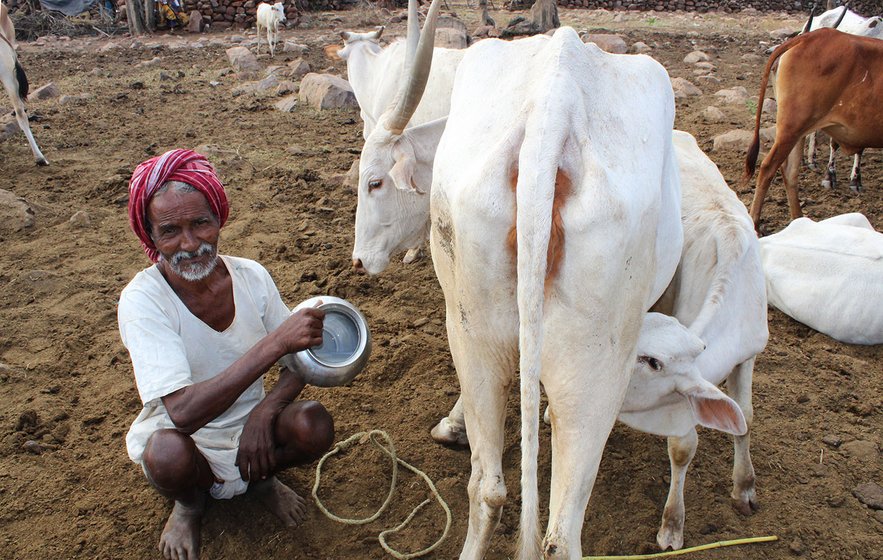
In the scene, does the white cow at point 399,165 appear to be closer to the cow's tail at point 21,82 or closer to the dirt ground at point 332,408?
the dirt ground at point 332,408

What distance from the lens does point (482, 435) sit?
2250mm

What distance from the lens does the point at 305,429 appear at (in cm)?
258

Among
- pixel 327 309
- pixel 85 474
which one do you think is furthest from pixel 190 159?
pixel 85 474

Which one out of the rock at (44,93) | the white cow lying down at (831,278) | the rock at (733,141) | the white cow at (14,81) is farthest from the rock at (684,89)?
the rock at (44,93)

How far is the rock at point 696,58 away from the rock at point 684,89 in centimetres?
182

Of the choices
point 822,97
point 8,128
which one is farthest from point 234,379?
point 8,128

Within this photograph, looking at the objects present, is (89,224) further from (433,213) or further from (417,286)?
(433,213)

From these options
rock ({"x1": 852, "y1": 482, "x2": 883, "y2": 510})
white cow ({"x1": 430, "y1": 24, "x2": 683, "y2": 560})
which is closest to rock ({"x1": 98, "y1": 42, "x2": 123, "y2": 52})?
white cow ({"x1": 430, "y1": 24, "x2": 683, "y2": 560})

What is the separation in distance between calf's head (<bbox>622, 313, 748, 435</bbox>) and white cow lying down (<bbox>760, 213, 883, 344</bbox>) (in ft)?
7.37

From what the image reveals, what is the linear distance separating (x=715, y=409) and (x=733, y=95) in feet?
23.3

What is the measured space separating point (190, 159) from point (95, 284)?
2.57 m

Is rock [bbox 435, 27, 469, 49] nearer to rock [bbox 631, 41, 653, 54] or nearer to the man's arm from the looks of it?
rock [bbox 631, 41, 653, 54]

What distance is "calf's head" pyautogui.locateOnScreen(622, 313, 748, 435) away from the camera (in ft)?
7.65

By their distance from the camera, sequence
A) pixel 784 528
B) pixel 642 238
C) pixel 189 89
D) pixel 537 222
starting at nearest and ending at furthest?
pixel 537 222
pixel 642 238
pixel 784 528
pixel 189 89
